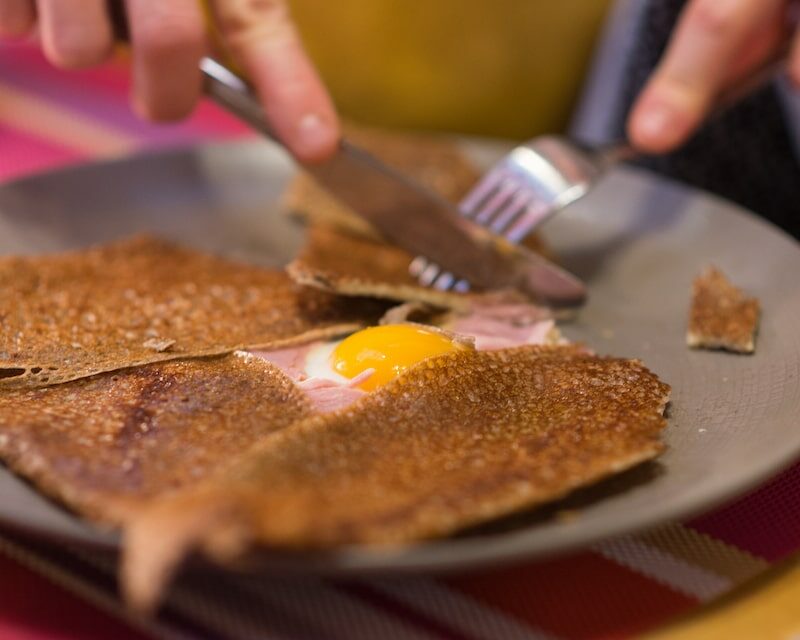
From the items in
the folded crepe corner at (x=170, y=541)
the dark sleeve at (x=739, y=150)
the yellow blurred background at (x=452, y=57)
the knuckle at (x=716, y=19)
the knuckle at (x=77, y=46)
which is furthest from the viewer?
the yellow blurred background at (x=452, y=57)

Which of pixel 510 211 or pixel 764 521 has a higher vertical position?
pixel 510 211

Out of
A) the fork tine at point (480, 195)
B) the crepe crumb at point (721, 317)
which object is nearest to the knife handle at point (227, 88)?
the fork tine at point (480, 195)

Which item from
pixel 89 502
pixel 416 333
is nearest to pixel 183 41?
pixel 416 333

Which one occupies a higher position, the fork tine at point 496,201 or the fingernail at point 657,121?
the fingernail at point 657,121

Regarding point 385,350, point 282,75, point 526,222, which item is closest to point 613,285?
point 526,222

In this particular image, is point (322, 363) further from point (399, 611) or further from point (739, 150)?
point (739, 150)

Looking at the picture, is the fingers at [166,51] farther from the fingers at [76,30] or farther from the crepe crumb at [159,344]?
the crepe crumb at [159,344]

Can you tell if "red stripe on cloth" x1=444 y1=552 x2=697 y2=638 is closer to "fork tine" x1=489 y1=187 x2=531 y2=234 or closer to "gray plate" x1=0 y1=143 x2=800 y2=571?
"gray plate" x1=0 y1=143 x2=800 y2=571

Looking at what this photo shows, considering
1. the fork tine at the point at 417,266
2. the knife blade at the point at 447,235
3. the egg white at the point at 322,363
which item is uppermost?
the knife blade at the point at 447,235
